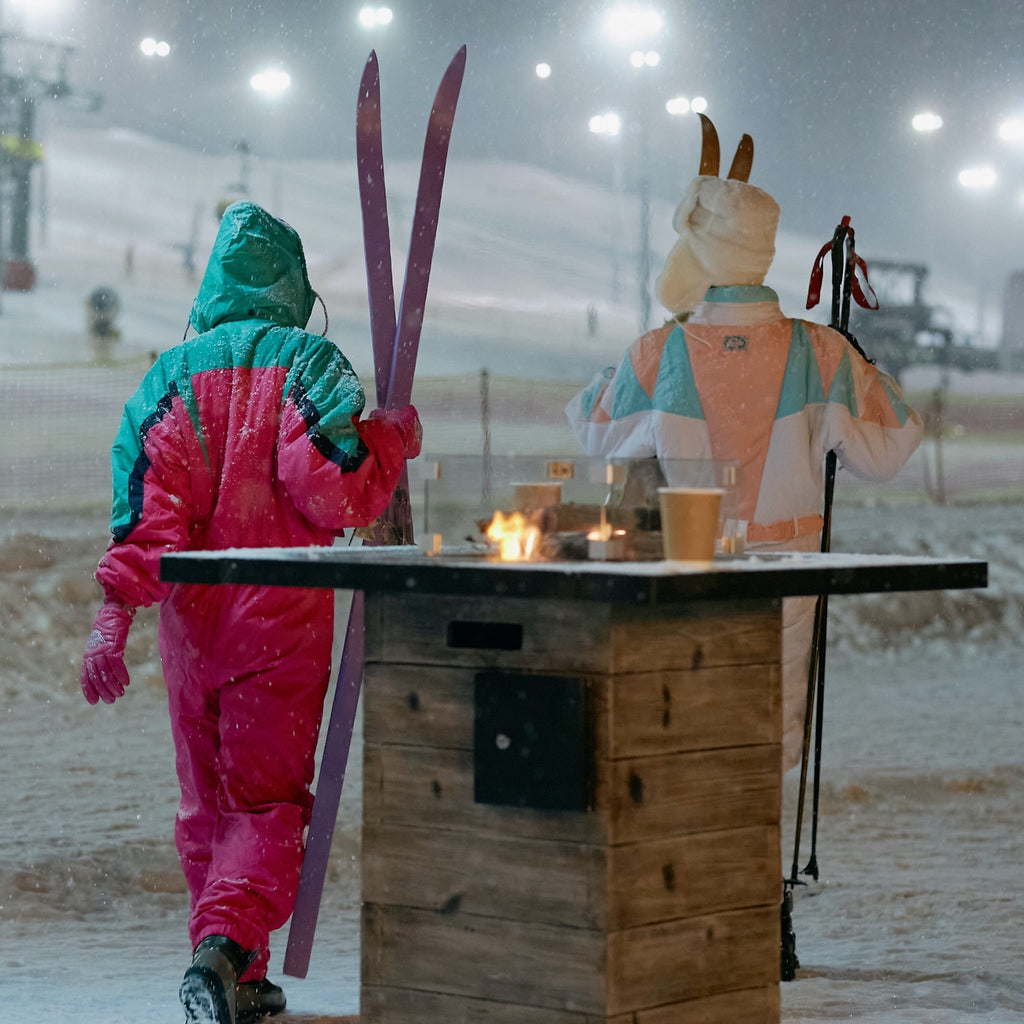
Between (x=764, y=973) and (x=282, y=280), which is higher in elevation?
(x=282, y=280)

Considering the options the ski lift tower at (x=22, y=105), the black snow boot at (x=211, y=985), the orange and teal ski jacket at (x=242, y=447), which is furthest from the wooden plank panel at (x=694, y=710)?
the ski lift tower at (x=22, y=105)

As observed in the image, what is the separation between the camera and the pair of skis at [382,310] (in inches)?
98.0

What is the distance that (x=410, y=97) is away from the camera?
10.2 meters

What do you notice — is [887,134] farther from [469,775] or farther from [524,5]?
[469,775]

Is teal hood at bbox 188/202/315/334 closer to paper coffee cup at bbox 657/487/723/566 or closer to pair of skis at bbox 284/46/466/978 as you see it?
pair of skis at bbox 284/46/466/978

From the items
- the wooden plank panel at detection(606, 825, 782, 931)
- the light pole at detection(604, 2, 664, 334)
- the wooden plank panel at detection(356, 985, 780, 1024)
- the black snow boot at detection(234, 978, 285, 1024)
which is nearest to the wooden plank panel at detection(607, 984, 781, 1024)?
the wooden plank panel at detection(356, 985, 780, 1024)

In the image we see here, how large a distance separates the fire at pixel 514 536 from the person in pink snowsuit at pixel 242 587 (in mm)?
519

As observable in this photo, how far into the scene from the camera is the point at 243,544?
236 cm

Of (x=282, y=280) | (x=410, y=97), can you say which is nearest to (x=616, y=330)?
(x=410, y=97)

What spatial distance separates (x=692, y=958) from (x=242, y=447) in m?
1.13

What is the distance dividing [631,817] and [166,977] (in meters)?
1.55

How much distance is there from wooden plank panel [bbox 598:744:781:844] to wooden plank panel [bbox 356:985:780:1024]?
202 mm

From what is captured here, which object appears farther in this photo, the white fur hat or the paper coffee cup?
the white fur hat

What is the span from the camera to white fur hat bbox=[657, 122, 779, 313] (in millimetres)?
2801
